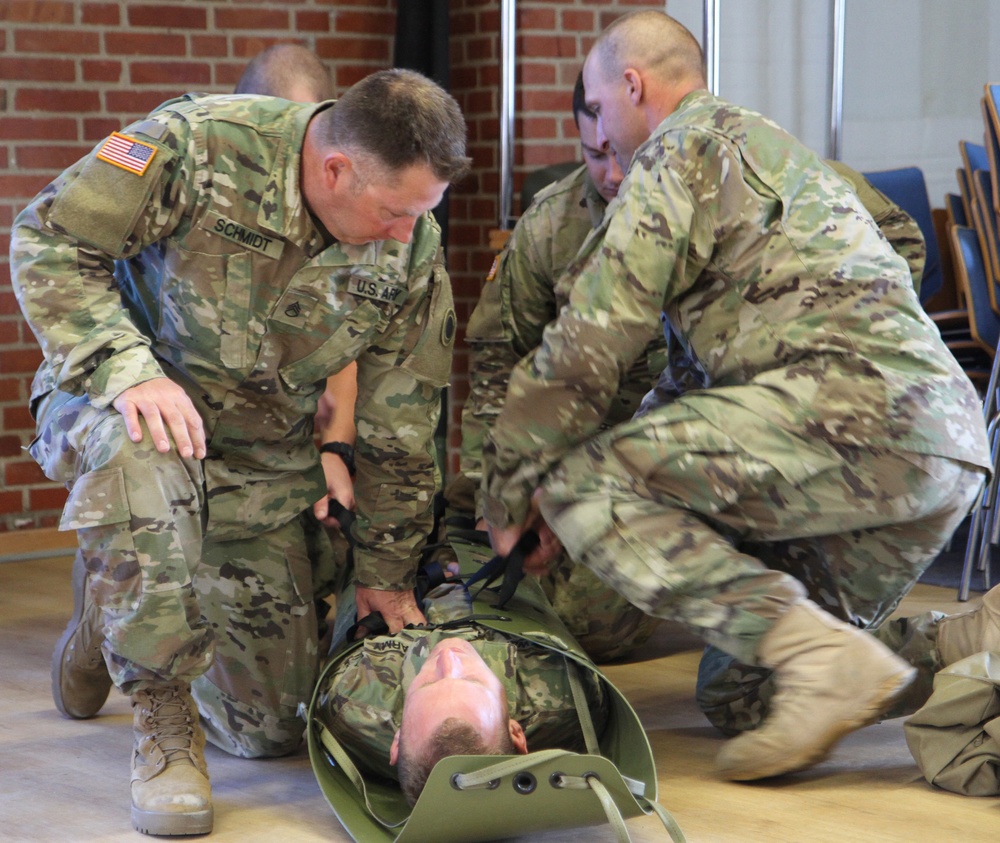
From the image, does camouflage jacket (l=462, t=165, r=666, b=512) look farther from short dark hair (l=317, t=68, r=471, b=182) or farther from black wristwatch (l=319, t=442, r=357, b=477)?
short dark hair (l=317, t=68, r=471, b=182)

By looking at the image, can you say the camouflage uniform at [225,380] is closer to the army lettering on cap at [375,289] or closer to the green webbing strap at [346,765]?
the army lettering on cap at [375,289]

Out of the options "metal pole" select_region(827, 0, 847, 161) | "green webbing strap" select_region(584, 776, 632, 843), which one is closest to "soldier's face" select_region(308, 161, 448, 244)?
"green webbing strap" select_region(584, 776, 632, 843)

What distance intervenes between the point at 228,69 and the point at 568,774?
3.32 metres

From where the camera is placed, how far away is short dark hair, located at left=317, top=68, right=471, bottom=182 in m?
2.12

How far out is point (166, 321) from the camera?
2.30 m

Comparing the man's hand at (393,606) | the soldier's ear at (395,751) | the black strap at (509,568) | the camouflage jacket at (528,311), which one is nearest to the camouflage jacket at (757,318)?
the black strap at (509,568)

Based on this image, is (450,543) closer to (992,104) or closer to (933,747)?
(933,747)

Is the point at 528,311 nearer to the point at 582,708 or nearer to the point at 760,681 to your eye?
the point at 760,681

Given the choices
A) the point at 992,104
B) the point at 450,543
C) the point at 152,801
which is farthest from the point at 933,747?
the point at 992,104

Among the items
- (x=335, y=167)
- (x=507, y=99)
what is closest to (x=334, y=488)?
(x=335, y=167)

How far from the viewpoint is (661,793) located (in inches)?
83.2

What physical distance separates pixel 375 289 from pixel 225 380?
316 mm

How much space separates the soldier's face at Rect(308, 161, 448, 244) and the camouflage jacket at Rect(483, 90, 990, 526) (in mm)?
300

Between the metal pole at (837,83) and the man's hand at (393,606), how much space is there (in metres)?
2.68
